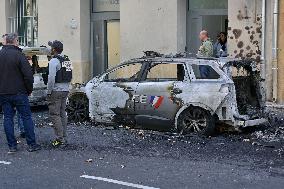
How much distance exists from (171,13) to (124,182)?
10.6 m

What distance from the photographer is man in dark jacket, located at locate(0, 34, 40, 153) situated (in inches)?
382

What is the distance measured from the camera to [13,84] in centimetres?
970

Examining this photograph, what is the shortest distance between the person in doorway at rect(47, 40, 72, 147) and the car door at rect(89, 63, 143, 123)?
80.1 inches

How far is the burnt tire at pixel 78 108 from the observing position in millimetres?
13203

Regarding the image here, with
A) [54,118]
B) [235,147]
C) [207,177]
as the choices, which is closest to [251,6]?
[235,147]

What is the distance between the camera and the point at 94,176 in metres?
8.24

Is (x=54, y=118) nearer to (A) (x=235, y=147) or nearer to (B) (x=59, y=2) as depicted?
(A) (x=235, y=147)

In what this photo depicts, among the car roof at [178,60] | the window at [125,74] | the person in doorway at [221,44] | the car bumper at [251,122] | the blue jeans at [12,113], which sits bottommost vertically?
the car bumper at [251,122]

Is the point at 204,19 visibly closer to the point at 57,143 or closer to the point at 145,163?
the point at 57,143

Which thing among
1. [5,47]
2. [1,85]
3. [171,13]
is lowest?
[1,85]

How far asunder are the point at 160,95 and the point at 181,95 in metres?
0.45

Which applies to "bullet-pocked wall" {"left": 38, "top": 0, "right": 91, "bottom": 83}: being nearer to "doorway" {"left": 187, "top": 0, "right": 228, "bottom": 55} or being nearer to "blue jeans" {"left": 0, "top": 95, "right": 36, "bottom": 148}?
"doorway" {"left": 187, "top": 0, "right": 228, "bottom": 55}

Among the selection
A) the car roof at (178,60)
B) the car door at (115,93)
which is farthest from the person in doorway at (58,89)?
the car roof at (178,60)

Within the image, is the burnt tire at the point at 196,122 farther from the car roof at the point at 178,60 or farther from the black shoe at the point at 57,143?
the black shoe at the point at 57,143
